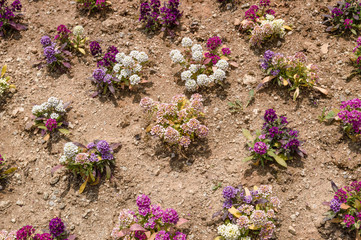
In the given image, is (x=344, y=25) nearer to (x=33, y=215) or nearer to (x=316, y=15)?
(x=316, y=15)

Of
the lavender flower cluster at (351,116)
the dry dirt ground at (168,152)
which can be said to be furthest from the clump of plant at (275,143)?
the lavender flower cluster at (351,116)

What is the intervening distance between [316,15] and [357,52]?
139 cm

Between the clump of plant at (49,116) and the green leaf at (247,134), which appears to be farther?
the clump of plant at (49,116)

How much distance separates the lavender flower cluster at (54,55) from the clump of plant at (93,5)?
4.42 ft

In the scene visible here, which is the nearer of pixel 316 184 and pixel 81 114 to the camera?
pixel 316 184

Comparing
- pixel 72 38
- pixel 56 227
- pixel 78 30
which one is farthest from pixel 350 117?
pixel 72 38

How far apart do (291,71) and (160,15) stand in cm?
329

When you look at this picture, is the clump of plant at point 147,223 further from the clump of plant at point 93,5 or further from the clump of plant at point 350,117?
the clump of plant at point 93,5

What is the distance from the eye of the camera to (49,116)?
6.52 m

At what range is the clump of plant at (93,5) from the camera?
7938 millimetres

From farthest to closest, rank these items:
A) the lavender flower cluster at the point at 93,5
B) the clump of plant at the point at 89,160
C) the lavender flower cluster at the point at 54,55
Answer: the lavender flower cluster at the point at 93,5
the lavender flower cluster at the point at 54,55
the clump of plant at the point at 89,160

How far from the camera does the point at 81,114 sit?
6.66 meters

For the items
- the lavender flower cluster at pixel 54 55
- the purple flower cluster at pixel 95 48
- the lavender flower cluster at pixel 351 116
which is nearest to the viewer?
the lavender flower cluster at pixel 351 116

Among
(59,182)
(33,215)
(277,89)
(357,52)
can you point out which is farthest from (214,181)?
(357,52)
